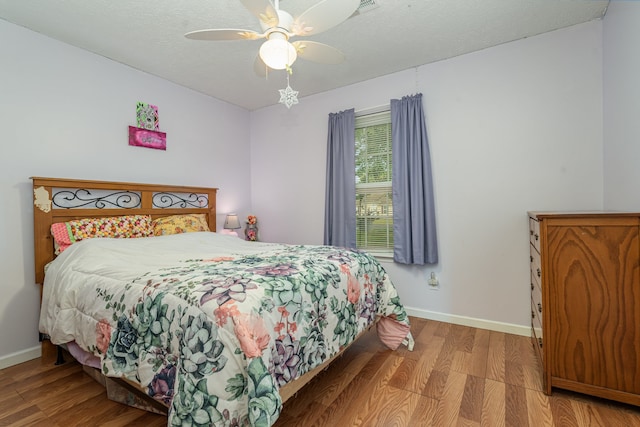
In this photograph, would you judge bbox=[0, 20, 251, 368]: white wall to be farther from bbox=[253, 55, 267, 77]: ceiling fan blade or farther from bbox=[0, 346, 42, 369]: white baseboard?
bbox=[253, 55, 267, 77]: ceiling fan blade

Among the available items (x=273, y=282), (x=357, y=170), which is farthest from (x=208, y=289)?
(x=357, y=170)

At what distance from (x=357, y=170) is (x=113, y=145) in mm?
2446

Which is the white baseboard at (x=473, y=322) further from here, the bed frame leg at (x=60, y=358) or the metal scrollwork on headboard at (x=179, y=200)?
the bed frame leg at (x=60, y=358)

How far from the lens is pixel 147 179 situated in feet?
9.81

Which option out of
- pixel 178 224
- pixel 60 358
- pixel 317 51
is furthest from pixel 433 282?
pixel 60 358

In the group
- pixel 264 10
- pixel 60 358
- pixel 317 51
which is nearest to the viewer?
pixel 264 10

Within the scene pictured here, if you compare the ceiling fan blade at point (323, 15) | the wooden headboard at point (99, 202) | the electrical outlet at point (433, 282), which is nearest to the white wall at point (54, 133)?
the wooden headboard at point (99, 202)

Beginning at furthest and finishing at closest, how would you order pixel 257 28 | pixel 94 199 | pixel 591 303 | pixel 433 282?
pixel 433 282, pixel 94 199, pixel 257 28, pixel 591 303

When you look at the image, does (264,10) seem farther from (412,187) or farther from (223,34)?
(412,187)

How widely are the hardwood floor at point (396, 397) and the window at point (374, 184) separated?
1322 millimetres

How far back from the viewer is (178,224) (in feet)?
9.60

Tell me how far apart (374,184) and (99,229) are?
8.60 feet

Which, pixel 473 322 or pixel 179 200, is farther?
pixel 179 200

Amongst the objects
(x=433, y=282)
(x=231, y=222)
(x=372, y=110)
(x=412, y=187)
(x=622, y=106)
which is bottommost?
(x=433, y=282)
